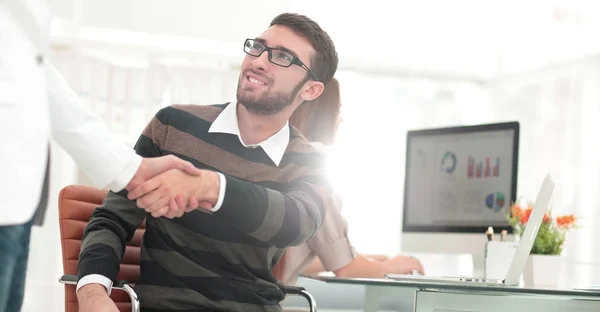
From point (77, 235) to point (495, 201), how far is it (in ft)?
5.43

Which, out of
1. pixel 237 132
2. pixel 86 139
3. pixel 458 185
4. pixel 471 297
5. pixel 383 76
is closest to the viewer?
pixel 86 139

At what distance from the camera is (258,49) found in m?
2.08

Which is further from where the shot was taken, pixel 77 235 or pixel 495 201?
pixel 495 201

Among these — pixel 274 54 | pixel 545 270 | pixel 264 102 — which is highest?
pixel 274 54

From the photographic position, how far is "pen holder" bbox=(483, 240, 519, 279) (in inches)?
96.8

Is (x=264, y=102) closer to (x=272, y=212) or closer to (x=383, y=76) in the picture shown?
(x=272, y=212)

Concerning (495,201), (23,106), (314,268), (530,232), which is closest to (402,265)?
(314,268)

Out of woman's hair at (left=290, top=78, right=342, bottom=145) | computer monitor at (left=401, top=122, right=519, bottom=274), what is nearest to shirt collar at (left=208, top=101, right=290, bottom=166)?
woman's hair at (left=290, top=78, right=342, bottom=145)

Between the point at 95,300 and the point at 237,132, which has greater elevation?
the point at 237,132

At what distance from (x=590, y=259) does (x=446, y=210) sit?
384 cm

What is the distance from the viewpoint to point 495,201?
300 cm

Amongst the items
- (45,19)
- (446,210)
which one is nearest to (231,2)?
(446,210)

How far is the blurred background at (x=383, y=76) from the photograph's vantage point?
6.65 metres

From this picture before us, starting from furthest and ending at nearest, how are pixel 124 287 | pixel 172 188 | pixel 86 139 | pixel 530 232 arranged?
1. pixel 530 232
2. pixel 124 287
3. pixel 172 188
4. pixel 86 139
